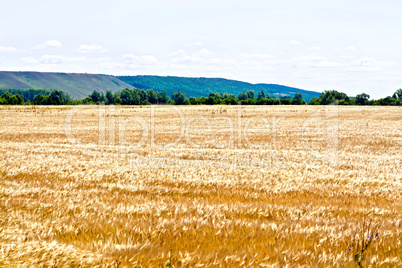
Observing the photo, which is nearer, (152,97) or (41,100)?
(41,100)

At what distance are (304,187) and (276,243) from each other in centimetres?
518

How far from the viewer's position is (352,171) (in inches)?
484

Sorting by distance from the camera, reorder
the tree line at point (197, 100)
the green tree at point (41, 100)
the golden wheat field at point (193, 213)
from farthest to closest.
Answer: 1. the green tree at point (41, 100)
2. the tree line at point (197, 100)
3. the golden wheat field at point (193, 213)

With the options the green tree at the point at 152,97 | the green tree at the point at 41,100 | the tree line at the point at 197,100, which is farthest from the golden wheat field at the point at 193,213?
the green tree at the point at 152,97

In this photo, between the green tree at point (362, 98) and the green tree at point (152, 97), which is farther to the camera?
Answer: the green tree at point (152, 97)

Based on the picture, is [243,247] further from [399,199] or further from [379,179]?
[379,179]

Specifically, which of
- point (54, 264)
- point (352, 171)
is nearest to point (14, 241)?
point (54, 264)

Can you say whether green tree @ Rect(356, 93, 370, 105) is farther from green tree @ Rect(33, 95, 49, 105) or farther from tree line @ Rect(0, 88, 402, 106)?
green tree @ Rect(33, 95, 49, 105)

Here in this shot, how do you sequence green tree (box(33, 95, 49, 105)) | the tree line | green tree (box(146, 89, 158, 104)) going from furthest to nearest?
green tree (box(146, 89, 158, 104))
green tree (box(33, 95, 49, 105))
the tree line

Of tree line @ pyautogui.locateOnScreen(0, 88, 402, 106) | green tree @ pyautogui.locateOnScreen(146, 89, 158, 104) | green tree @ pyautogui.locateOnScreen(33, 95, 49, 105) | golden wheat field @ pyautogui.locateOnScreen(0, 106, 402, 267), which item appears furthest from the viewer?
green tree @ pyautogui.locateOnScreen(146, 89, 158, 104)

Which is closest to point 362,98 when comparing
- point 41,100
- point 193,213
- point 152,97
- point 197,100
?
point 197,100

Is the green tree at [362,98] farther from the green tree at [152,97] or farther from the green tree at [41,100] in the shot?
the green tree at [41,100]

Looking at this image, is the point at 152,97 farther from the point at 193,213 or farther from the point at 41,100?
the point at 193,213

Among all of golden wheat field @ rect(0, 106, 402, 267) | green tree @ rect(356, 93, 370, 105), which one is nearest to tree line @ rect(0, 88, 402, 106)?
green tree @ rect(356, 93, 370, 105)
